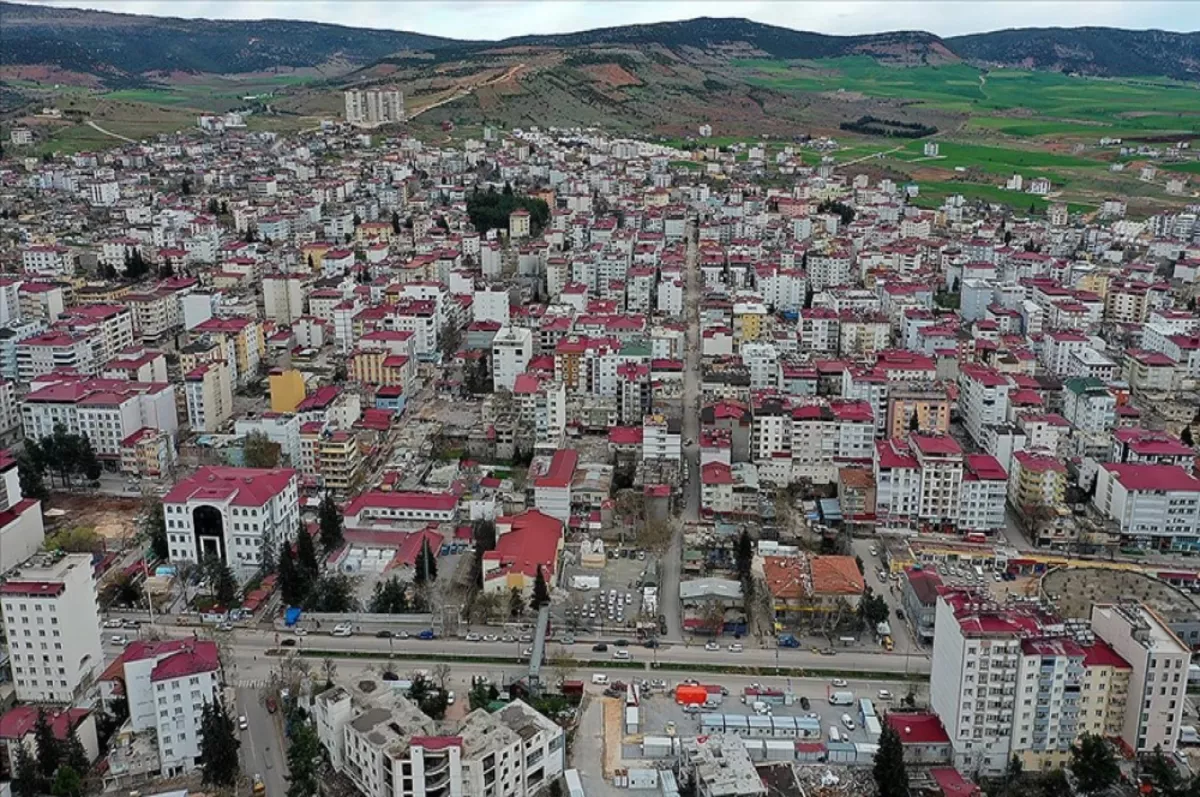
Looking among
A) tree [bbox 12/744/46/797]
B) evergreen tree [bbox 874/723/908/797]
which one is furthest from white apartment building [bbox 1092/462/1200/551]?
tree [bbox 12/744/46/797]

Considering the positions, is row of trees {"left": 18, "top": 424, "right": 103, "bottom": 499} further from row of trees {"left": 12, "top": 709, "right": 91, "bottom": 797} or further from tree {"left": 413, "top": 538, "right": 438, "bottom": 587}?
row of trees {"left": 12, "top": 709, "right": 91, "bottom": 797}

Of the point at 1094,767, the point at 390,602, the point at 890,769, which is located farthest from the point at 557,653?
the point at 1094,767

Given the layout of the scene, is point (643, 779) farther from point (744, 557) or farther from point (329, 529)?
point (329, 529)

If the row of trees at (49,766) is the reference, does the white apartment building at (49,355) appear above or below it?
above

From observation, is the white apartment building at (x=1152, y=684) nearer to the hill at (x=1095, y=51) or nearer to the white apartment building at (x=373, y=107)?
the white apartment building at (x=373, y=107)

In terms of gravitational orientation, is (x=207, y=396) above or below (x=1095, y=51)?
below

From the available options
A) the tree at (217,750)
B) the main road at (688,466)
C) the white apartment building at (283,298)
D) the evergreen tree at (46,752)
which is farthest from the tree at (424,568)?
the white apartment building at (283,298)
